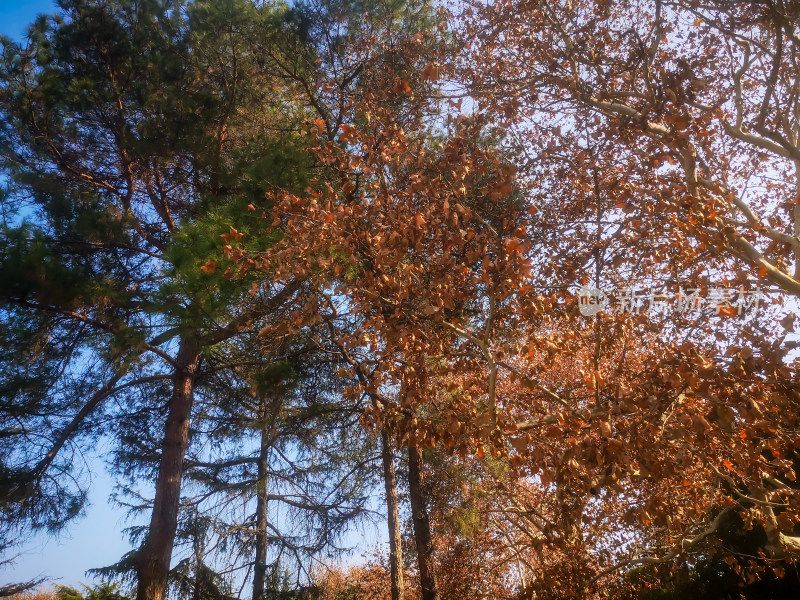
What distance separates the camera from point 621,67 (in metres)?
6.07

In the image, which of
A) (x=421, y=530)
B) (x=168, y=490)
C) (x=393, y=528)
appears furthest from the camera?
(x=393, y=528)

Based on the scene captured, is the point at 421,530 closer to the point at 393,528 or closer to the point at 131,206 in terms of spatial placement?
the point at 393,528

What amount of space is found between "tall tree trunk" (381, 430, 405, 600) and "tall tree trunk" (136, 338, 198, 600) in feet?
10.3

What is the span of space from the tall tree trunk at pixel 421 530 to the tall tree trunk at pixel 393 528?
1.00 ft

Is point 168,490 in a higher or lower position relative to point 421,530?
higher

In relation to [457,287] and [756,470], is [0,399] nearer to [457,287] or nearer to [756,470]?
[457,287]

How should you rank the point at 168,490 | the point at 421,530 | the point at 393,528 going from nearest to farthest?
the point at 168,490, the point at 421,530, the point at 393,528

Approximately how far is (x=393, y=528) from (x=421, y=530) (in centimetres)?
48

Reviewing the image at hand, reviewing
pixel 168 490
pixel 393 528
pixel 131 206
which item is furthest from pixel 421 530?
pixel 131 206

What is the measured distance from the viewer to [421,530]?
8.98 metres

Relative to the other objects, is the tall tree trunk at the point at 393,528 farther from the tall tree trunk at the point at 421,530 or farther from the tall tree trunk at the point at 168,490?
the tall tree trunk at the point at 168,490

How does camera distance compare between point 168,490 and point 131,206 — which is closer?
point 168,490

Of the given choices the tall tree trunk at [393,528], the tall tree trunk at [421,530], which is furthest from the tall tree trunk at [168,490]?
the tall tree trunk at [421,530]

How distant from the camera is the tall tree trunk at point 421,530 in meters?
8.60
